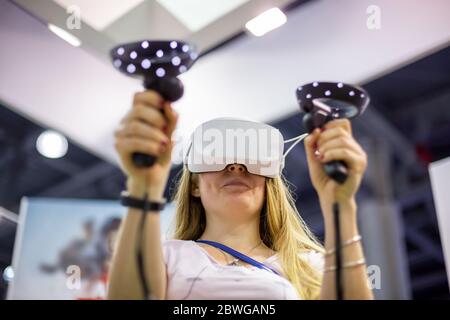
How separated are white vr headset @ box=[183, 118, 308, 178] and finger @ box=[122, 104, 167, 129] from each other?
9.0 inches

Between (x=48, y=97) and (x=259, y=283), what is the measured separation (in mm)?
964

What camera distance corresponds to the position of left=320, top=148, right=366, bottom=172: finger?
0.77 metres

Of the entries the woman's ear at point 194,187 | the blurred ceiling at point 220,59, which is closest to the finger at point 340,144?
the woman's ear at point 194,187

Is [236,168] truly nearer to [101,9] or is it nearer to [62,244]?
[101,9]

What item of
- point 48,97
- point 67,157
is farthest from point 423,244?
point 48,97

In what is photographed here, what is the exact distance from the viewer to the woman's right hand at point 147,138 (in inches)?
28.5

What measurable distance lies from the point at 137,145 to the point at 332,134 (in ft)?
0.93

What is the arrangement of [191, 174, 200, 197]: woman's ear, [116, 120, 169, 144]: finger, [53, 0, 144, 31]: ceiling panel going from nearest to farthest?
1. [116, 120, 169, 144]: finger
2. [191, 174, 200, 197]: woman's ear
3. [53, 0, 144, 31]: ceiling panel

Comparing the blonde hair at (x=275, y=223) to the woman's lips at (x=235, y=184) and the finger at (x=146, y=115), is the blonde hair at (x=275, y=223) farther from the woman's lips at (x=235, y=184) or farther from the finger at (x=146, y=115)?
the finger at (x=146, y=115)

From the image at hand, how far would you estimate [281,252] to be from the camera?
951 mm

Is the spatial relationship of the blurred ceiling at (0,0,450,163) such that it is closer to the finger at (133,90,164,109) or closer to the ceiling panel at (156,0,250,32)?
the ceiling panel at (156,0,250,32)

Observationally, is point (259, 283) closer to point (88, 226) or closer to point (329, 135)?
point (329, 135)

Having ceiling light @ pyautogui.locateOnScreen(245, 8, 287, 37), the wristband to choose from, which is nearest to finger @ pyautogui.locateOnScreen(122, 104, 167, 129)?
the wristband

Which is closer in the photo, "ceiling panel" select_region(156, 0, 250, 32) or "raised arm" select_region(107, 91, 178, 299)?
"raised arm" select_region(107, 91, 178, 299)
